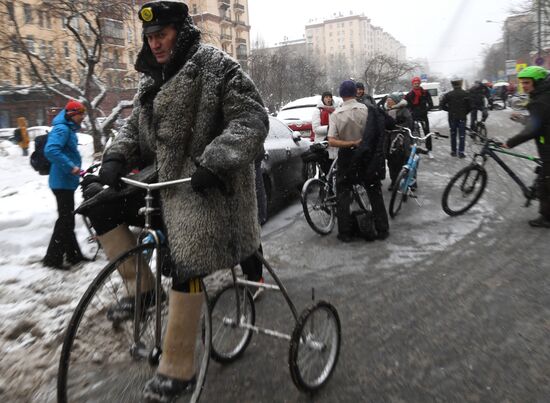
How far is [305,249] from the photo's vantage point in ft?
20.5

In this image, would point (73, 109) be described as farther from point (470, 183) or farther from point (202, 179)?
point (470, 183)

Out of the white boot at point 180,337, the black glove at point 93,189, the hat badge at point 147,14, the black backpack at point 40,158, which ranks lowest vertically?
the white boot at point 180,337

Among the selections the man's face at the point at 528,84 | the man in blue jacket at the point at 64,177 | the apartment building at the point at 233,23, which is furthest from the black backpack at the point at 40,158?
the apartment building at the point at 233,23

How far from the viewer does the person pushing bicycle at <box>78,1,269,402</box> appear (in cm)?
247

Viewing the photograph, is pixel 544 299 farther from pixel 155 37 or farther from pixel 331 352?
pixel 155 37

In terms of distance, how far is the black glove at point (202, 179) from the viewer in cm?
233

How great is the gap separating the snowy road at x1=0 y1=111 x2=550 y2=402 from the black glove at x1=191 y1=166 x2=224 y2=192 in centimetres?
135

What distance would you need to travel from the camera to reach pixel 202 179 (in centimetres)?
233

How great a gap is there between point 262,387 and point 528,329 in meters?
2.05

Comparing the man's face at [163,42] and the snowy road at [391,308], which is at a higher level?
the man's face at [163,42]

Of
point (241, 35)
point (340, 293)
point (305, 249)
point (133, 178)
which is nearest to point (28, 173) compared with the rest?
point (305, 249)

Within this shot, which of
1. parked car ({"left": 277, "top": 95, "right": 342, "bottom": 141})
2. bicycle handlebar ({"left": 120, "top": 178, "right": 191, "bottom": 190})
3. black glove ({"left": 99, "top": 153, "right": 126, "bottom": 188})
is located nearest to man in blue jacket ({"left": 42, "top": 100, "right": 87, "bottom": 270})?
black glove ({"left": 99, "top": 153, "right": 126, "bottom": 188})

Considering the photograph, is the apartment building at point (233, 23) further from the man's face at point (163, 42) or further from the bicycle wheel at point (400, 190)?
the man's face at point (163, 42)

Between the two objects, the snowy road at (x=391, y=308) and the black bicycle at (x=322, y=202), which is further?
the black bicycle at (x=322, y=202)
